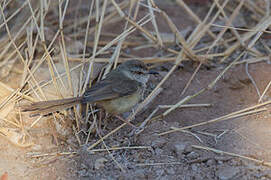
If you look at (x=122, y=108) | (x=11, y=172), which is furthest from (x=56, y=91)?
(x=11, y=172)

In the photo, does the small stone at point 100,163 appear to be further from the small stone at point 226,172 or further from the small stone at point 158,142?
the small stone at point 226,172

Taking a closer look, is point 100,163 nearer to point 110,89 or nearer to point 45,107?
point 45,107

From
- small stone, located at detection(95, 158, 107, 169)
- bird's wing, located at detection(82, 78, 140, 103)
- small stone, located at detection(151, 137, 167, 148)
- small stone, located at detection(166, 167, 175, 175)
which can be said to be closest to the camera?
small stone, located at detection(166, 167, 175, 175)

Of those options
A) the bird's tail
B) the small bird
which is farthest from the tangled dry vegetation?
the bird's tail

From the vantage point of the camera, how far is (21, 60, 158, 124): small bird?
181 inches

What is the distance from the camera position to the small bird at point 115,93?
4.59 metres

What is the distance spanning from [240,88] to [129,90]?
1932 mm

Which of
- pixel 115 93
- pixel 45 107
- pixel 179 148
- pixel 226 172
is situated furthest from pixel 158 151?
Answer: pixel 45 107

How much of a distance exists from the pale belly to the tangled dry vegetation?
0.67 feet

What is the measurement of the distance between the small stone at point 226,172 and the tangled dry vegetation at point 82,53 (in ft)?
1.14

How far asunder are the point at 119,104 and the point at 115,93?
17 centimetres

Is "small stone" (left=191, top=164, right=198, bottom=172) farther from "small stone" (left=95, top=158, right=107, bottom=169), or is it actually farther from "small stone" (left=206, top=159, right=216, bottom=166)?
"small stone" (left=95, top=158, right=107, bottom=169)

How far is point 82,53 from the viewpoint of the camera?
22.2 ft

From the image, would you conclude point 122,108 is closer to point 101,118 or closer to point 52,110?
point 101,118
